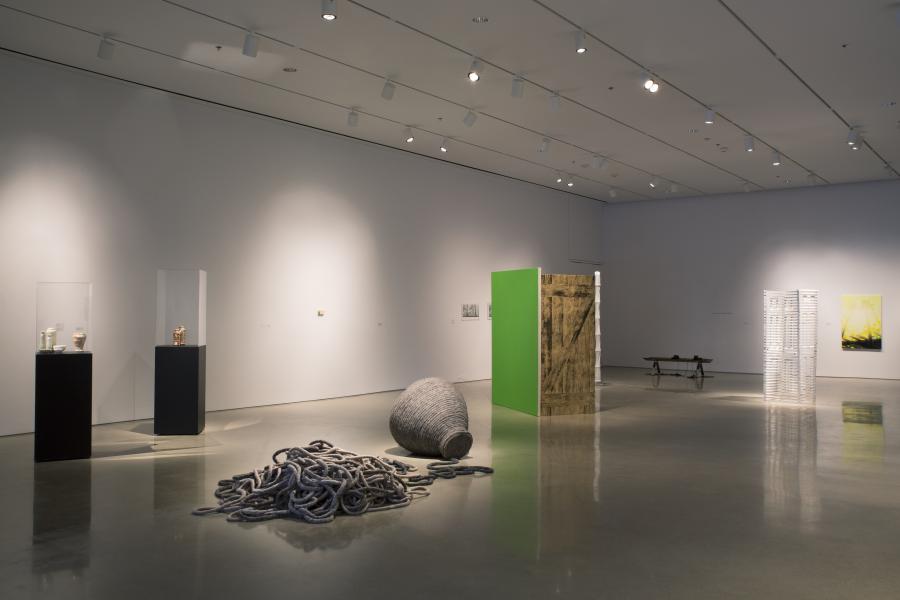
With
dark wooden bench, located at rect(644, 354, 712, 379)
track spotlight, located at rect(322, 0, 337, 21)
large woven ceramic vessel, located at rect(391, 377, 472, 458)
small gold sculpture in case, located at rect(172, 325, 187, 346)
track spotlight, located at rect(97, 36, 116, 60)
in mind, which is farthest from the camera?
dark wooden bench, located at rect(644, 354, 712, 379)

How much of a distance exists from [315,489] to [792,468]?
4829mm

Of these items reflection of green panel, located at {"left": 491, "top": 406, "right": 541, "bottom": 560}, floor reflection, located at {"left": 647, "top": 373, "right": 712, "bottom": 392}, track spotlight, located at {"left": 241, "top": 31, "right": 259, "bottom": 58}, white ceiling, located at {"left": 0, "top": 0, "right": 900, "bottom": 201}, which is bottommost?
reflection of green panel, located at {"left": 491, "top": 406, "right": 541, "bottom": 560}

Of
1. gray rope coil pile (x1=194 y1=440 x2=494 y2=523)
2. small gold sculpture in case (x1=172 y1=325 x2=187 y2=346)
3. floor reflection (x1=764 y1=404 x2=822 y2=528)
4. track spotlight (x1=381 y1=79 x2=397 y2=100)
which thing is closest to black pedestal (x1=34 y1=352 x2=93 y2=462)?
small gold sculpture in case (x1=172 y1=325 x2=187 y2=346)

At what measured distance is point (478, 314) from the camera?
1672cm

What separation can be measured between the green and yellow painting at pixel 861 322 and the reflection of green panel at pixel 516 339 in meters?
9.82

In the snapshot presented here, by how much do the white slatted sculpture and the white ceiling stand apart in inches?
116

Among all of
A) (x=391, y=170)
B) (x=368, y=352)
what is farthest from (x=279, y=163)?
(x=368, y=352)

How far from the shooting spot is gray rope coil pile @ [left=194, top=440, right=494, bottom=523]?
5.75 metres

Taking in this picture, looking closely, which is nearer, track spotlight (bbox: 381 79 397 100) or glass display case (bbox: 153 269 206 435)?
glass display case (bbox: 153 269 206 435)

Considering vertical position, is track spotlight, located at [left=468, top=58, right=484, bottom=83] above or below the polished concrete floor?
above

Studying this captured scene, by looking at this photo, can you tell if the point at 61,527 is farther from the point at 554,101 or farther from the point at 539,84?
the point at 554,101

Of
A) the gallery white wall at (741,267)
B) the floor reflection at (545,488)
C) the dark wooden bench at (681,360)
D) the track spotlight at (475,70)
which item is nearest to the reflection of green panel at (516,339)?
the floor reflection at (545,488)

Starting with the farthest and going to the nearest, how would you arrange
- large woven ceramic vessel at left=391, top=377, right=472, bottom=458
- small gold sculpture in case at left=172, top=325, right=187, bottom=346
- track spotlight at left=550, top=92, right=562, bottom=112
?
track spotlight at left=550, top=92, right=562, bottom=112 < small gold sculpture in case at left=172, top=325, right=187, bottom=346 < large woven ceramic vessel at left=391, top=377, right=472, bottom=458

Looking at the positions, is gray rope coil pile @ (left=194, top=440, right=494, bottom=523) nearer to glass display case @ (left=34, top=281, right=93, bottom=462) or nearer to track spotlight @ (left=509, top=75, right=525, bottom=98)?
glass display case @ (left=34, top=281, right=93, bottom=462)
